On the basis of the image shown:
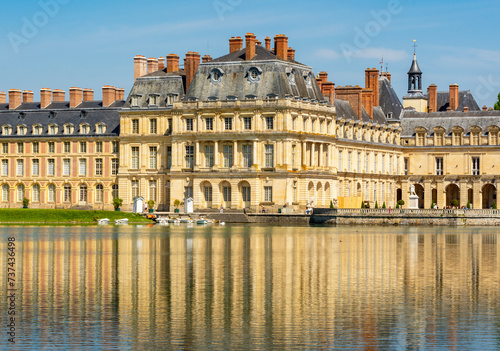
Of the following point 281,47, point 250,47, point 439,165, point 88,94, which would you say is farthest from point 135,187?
point 439,165

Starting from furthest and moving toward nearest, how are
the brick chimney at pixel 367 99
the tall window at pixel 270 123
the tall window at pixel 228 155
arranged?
1. the brick chimney at pixel 367 99
2. the tall window at pixel 228 155
3. the tall window at pixel 270 123

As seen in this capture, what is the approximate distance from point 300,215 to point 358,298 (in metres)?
58.5

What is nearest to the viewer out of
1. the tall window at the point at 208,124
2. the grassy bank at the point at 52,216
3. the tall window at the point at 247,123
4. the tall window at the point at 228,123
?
the grassy bank at the point at 52,216

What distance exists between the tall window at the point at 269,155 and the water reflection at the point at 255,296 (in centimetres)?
4363

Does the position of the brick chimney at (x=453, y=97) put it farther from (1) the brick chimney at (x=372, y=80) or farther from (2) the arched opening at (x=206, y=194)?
(2) the arched opening at (x=206, y=194)

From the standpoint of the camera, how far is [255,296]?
30688 millimetres

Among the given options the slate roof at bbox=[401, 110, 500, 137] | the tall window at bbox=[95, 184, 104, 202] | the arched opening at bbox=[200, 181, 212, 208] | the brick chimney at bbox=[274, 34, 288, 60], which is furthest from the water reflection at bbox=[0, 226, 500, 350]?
the slate roof at bbox=[401, 110, 500, 137]

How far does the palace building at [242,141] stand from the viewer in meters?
96.2

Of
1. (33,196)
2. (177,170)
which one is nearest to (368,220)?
(177,170)

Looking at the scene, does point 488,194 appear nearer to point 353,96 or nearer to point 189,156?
point 353,96

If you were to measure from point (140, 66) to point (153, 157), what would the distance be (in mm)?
9934

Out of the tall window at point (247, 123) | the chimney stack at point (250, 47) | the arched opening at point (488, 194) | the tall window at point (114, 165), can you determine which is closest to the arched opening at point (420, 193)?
the arched opening at point (488, 194)

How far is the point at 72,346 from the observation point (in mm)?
23047

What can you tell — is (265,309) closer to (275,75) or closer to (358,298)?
(358,298)
